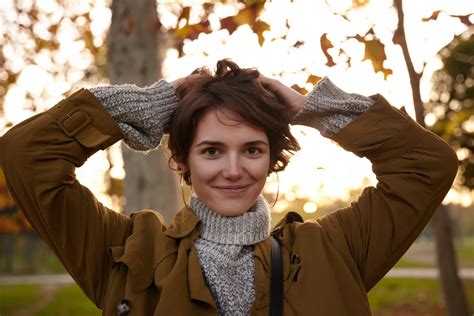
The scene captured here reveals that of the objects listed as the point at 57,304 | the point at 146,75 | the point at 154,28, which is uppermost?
the point at 154,28

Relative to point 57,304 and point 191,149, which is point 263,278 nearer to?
point 191,149

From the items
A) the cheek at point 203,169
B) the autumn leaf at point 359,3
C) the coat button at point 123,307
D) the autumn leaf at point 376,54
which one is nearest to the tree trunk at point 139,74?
the autumn leaf at point 359,3

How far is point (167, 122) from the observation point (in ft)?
8.46

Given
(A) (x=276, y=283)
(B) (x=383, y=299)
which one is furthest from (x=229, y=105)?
(B) (x=383, y=299)

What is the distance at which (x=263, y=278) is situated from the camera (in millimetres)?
2387

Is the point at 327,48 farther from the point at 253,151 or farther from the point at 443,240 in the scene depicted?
the point at 443,240

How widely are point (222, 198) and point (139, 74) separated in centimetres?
213

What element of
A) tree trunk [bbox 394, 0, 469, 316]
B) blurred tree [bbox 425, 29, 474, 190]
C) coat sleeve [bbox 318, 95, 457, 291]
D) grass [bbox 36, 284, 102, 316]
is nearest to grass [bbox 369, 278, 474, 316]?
blurred tree [bbox 425, 29, 474, 190]

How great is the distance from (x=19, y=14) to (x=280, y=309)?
632cm

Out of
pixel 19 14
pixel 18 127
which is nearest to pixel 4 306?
pixel 19 14

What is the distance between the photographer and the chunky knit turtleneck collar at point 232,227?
2474mm

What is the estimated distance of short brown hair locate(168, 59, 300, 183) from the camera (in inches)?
97.3

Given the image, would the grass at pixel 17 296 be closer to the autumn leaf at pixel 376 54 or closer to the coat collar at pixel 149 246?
the autumn leaf at pixel 376 54

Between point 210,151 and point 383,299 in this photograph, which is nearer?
point 210,151
